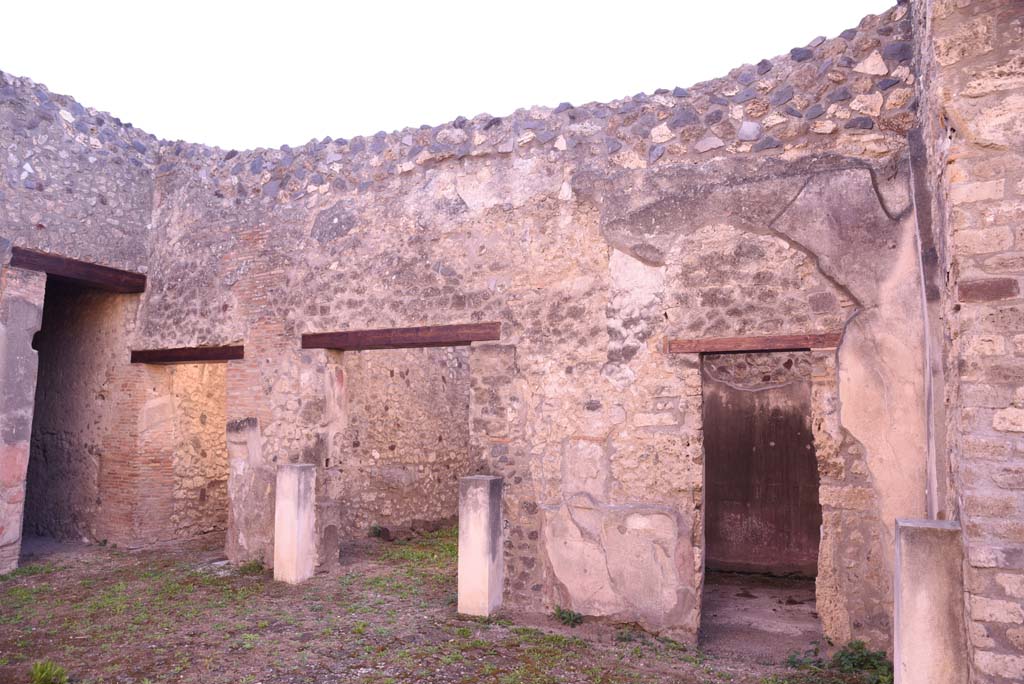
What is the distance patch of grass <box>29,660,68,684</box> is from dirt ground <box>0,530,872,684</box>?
0.34ft

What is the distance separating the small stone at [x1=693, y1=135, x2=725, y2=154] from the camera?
5.47m

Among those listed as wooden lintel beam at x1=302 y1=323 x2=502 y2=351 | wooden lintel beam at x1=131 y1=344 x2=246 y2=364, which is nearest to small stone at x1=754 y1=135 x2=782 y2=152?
wooden lintel beam at x1=302 y1=323 x2=502 y2=351

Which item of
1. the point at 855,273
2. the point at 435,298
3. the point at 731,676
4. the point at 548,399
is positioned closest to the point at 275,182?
the point at 435,298

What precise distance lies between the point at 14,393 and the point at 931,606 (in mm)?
8087

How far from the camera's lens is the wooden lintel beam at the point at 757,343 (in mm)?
4926

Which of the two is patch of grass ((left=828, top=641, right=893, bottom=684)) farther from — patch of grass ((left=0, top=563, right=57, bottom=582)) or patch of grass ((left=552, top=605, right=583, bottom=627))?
patch of grass ((left=0, top=563, right=57, bottom=582))

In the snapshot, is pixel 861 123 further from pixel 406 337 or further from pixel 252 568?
pixel 252 568

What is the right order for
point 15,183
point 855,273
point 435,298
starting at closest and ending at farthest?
1. point 855,273
2. point 435,298
3. point 15,183

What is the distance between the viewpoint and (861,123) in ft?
16.3

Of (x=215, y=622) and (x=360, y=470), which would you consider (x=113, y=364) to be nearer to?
(x=360, y=470)

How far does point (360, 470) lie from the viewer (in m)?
8.74

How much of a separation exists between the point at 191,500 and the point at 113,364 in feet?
6.29

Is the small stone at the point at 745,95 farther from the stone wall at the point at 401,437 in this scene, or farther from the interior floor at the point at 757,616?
the stone wall at the point at 401,437

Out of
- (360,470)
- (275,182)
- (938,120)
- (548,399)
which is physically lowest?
(360,470)
